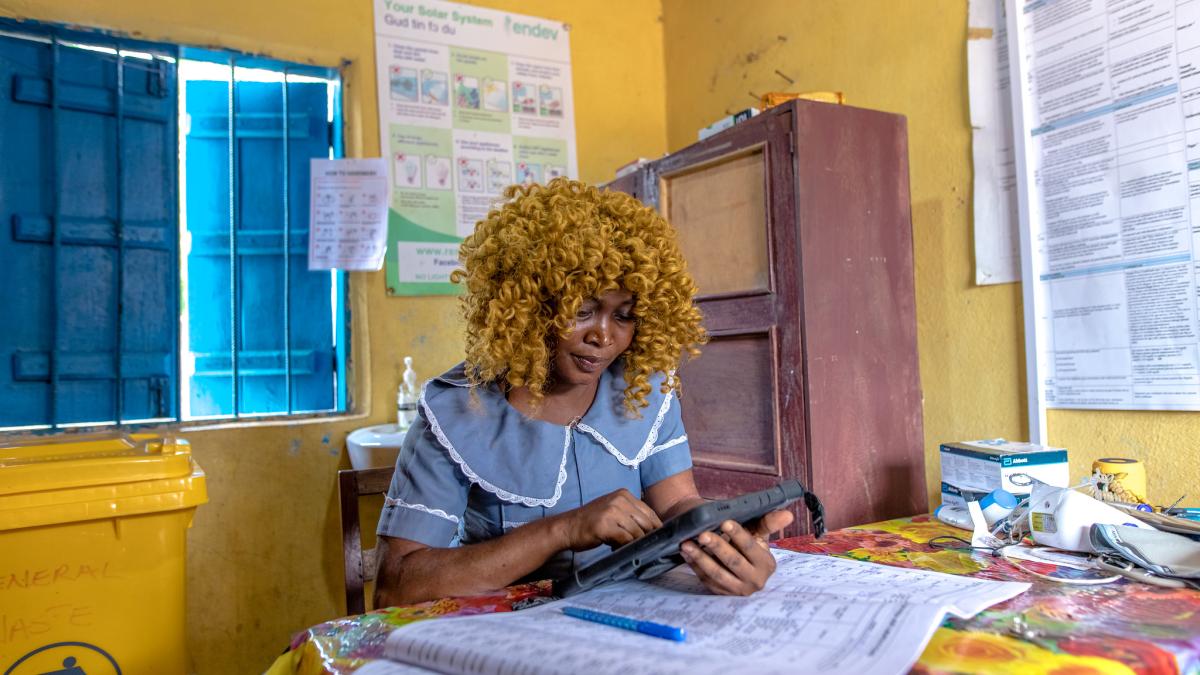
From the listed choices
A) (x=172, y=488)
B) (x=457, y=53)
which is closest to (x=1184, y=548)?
(x=172, y=488)

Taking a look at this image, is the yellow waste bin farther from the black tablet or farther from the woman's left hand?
the woman's left hand

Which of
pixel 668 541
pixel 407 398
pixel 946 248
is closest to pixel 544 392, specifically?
pixel 668 541

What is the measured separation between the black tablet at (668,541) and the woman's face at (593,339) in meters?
0.42

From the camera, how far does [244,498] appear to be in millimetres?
2666

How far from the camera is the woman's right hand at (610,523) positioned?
1121 millimetres

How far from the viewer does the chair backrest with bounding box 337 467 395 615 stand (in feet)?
5.71

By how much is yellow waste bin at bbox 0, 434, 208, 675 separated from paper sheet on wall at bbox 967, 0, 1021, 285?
6.45 ft

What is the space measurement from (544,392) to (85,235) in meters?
1.87

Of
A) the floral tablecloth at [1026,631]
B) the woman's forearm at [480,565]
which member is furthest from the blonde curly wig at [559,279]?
the floral tablecloth at [1026,631]

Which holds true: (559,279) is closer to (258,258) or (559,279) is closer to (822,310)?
(822,310)

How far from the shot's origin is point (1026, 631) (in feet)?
2.89

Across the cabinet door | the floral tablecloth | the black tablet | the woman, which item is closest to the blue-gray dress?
the woman

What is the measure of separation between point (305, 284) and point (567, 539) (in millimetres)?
2038

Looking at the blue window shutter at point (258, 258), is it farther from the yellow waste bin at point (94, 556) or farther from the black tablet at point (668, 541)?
the black tablet at point (668, 541)
